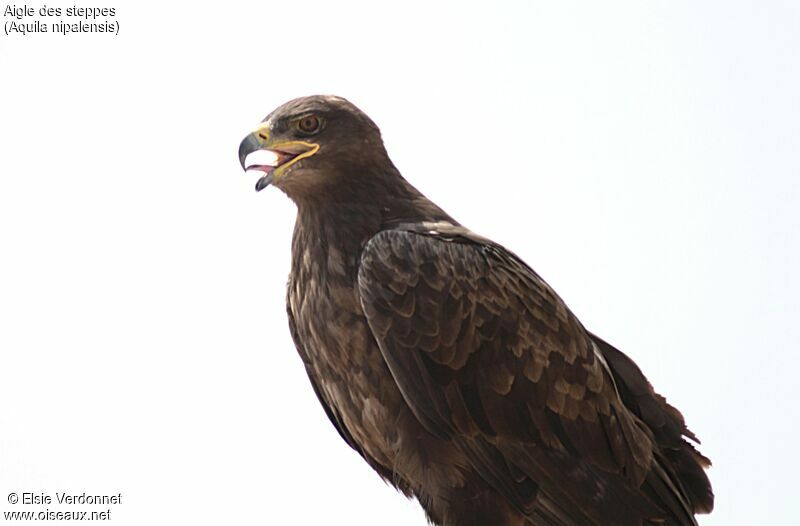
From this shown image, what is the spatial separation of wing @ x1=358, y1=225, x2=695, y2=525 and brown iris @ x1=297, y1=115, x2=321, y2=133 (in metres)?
0.58

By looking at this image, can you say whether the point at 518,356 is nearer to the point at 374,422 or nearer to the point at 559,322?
the point at 559,322

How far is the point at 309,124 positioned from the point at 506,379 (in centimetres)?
147

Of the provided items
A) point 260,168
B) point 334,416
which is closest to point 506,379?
point 334,416

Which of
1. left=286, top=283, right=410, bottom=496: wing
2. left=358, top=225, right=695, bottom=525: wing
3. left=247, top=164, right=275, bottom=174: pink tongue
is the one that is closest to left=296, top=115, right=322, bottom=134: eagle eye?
left=247, top=164, right=275, bottom=174: pink tongue

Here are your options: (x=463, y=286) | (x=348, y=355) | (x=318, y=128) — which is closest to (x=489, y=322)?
(x=463, y=286)

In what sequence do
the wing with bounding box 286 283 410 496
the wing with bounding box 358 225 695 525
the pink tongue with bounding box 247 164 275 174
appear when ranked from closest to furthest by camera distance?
1. the wing with bounding box 358 225 695 525
2. the pink tongue with bounding box 247 164 275 174
3. the wing with bounding box 286 283 410 496

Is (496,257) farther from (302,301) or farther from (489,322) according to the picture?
(302,301)

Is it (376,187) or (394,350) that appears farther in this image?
(376,187)

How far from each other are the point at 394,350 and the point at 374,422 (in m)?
0.42

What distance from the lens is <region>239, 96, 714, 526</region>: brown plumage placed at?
5008mm

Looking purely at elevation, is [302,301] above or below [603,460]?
above

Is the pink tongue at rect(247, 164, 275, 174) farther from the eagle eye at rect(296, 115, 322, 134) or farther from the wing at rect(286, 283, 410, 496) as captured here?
the wing at rect(286, 283, 410, 496)

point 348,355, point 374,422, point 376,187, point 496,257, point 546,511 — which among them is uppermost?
point 376,187

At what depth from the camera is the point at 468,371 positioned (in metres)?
5.05
